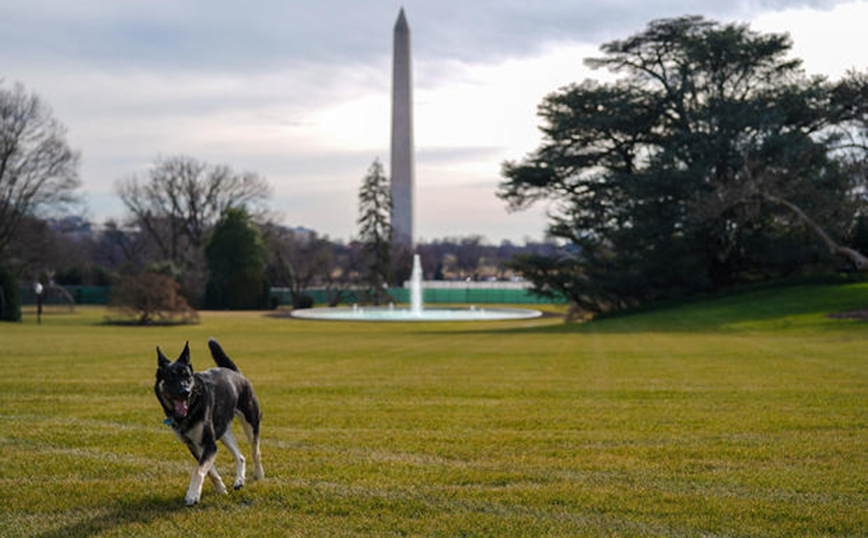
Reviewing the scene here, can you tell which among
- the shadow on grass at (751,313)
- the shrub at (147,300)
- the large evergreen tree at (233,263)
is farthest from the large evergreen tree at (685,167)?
the large evergreen tree at (233,263)

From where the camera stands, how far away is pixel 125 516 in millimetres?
5773

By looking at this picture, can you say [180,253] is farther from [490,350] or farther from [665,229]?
[490,350]

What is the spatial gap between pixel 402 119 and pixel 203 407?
5940 centimetres

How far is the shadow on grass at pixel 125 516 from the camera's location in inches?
214

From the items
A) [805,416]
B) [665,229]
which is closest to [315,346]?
[805,416]

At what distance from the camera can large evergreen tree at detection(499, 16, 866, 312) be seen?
122ft

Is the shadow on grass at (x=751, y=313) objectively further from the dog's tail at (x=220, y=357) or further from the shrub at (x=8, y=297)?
the shrub at (x=8, y=297)

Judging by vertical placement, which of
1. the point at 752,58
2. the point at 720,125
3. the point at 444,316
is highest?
the point at 752,58

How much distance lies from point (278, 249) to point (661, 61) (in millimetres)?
40886

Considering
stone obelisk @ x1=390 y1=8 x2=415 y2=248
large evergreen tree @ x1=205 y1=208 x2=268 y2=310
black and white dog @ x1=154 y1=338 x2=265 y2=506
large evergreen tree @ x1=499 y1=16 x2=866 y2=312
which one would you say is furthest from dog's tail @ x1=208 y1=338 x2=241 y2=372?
stone obelisk @ x1=390 y1=8 x2=415 y2=248

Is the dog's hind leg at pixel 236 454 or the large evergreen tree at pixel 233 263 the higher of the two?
the large evergreen tree at pixel 233 263

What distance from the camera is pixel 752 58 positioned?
131 feet

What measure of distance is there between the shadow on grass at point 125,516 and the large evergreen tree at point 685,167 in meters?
33.0

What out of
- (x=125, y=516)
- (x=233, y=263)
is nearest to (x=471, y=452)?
(x=125, y=516)
